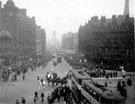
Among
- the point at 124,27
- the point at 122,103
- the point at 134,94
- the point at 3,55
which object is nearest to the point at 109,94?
the point at 122,103

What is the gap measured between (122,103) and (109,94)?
44.0 inches

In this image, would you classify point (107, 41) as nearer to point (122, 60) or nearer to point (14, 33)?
point (122, 60)

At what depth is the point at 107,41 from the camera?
5428cm

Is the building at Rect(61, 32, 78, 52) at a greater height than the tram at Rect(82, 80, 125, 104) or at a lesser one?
greater

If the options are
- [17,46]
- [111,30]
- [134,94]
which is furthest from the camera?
[17,46]

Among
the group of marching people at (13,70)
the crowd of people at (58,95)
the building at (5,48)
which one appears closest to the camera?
the crowd of people at (58,95)

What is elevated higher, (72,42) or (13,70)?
(72,42)

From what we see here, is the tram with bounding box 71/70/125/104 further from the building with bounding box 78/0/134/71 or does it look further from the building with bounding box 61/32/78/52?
the building with bounding box 61/32/78/52

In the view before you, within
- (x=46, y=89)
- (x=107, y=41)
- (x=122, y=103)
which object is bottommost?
(x=46, y=89)

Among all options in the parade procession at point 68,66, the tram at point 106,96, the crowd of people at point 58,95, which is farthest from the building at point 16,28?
the tram at point 106,96

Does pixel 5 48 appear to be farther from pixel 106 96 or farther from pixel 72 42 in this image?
pixel 72 42

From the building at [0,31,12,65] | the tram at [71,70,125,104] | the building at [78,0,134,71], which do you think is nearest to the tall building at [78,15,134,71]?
the building at [78,0,134,71]

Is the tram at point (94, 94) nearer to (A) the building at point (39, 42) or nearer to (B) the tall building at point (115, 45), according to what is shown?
(B) the tall building at point (115, 45)

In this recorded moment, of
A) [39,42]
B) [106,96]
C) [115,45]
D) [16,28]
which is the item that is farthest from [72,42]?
[106,96]
